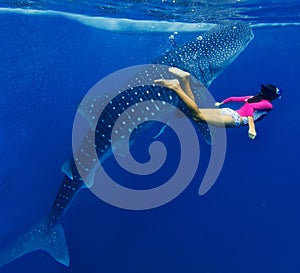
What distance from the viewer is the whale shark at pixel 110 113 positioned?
22.6 ft

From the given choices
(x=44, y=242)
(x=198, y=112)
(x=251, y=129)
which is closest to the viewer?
(x=251, y=129)

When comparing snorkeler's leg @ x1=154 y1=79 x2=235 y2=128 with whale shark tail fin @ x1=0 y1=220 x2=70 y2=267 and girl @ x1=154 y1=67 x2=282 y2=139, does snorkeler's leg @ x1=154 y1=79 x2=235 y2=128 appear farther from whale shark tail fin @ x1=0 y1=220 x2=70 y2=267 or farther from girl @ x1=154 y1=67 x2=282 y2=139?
whale shark tail fin @ x1=0 y1=220 x2=70 y2=267

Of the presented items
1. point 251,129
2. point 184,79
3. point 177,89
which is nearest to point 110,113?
point 184,79

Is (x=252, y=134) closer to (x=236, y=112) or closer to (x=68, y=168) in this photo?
(x=236, y=112)

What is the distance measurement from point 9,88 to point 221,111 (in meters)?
23.8

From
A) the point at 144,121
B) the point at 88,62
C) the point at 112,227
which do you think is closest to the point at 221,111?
the point at 144,121

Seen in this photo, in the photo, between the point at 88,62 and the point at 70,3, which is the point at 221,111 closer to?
the point at 70,3

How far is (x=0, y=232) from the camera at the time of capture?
40.3 ft

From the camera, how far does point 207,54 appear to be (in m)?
8.30

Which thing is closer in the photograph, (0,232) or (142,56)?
(0,232)

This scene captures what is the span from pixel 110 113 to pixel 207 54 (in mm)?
3104

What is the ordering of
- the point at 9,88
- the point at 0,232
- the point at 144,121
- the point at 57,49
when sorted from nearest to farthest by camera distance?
the point at 144,121 → the point at 0,232 → the point at 9,88 → the point at 57,49

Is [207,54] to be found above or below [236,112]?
above

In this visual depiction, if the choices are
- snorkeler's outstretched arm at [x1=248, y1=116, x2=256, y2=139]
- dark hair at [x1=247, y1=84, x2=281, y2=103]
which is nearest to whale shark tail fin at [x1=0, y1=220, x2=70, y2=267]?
snorkeler's outstretched arm at [x1=248, y1=116, x2=256, y2=139]
